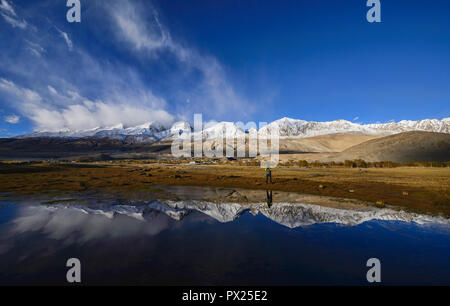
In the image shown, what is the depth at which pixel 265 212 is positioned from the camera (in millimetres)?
12844

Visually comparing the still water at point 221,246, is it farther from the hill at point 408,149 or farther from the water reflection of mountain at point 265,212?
the hill at point 408,149

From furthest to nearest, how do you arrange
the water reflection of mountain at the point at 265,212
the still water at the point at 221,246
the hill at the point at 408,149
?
1. the hill at the point at 408,149
2. the water reflection of mountain at the point at 265,212
3. the still water at the point at 221,246

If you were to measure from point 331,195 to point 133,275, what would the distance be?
1620cm

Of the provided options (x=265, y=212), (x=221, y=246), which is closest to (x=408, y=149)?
(x=265, y=212)

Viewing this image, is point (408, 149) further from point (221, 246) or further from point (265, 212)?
point (221, 246)

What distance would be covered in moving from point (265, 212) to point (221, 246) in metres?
5.52

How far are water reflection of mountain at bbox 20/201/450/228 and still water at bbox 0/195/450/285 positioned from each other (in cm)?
6

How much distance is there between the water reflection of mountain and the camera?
1112cm

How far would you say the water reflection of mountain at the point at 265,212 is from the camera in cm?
1112

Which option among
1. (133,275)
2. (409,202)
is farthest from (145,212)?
(409,202)

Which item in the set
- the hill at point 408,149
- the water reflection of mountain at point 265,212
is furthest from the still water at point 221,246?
the hill at point 408,149

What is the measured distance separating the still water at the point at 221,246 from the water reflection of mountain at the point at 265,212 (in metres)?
0.06

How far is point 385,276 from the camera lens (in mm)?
6133
